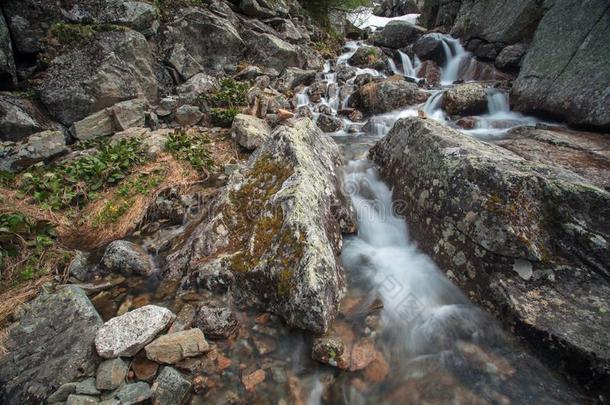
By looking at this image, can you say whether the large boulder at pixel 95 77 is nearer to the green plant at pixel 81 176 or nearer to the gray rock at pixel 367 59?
the green plant at pixel 81 176

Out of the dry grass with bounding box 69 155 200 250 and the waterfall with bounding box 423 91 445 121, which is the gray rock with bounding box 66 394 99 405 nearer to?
the dry grass with bounding box 69 155 200 250

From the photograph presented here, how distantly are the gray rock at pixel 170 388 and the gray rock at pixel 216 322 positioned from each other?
0.45 m

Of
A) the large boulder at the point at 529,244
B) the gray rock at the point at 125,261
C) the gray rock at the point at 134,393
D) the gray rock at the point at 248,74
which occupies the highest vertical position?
the gray rock at the point at 248,74

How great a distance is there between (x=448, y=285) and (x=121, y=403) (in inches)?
128

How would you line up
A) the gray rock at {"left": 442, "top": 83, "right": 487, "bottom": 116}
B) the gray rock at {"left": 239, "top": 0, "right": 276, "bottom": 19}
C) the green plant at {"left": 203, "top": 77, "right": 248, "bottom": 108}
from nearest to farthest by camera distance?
1. the green plant at {"left": 203, "top": 77, "right": 248, "bottom": 108}
2. the gray rock at {"left": 442, "top": 83, "right": 487, "bottom": 116}
3. the gray rock at {"left": 239, "top": 0, "right": 276, "bottom": 19}

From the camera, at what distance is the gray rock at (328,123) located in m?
9.09

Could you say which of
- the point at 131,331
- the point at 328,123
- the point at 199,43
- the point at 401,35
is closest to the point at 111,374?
the point at 131,331

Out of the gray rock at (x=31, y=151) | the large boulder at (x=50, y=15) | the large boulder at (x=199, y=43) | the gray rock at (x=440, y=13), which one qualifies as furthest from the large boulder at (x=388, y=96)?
the gray rock at (x=440, y=13)

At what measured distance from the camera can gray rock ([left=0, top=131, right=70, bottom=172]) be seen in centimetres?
528

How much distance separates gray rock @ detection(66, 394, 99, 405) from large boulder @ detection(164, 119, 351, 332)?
4.00ft

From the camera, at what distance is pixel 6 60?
645 cm

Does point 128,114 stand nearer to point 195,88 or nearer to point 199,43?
point 195,88

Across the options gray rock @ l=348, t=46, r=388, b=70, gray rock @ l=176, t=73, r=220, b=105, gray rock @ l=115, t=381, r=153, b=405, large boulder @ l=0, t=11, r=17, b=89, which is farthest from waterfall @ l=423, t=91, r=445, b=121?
large boulder @ l=0, t=11, r=17, b=89

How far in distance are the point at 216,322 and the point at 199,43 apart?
1024cm
